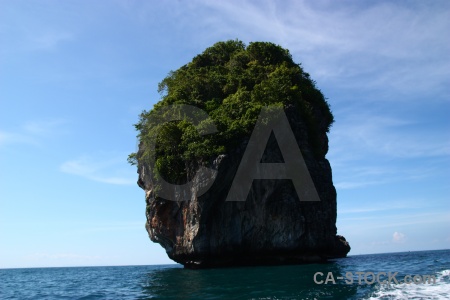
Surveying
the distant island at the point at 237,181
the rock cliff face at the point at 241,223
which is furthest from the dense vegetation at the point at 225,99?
the rock cliff face at the point at 241,223

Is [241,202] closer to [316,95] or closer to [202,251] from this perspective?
[202,251]

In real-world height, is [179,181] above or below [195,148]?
below

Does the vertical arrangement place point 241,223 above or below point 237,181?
below

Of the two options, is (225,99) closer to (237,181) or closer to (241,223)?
(237,181)

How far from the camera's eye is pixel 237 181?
3105 centimetres

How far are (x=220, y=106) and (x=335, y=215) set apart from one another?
48.2 feet

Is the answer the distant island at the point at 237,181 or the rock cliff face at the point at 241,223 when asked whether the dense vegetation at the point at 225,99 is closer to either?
the distant island at the point at 237,181

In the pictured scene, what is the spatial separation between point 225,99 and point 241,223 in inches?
429

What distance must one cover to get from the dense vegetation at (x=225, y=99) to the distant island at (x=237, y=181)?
0.34 ft

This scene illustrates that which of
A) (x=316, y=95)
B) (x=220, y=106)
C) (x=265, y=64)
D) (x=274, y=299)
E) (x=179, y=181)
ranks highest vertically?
(x=265, y=64)

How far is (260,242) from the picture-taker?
31.0 meters

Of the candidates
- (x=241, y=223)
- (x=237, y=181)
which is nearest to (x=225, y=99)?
(x=237, y=181)

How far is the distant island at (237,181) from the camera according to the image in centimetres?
3031

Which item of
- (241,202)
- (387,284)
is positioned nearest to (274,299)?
(387,284)
